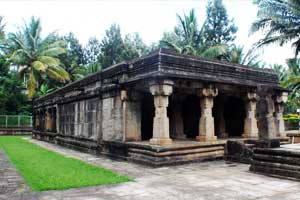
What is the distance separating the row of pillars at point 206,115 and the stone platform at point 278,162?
2.09ft

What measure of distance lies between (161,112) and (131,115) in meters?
1.73

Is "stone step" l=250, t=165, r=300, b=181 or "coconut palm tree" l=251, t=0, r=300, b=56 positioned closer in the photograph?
"stone step" l=250, t=165, r=300, b=181

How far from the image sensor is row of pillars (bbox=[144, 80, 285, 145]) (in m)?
8.26

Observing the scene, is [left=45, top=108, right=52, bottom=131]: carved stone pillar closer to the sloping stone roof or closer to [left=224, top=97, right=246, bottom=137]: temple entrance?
the sloping stone roof

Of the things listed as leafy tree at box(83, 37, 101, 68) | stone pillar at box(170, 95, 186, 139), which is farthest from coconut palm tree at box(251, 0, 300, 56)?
leafy tree at box(83, 37, 101, 68)

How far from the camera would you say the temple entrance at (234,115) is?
13.9m

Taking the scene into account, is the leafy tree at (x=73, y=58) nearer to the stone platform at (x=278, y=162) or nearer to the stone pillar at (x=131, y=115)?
the stone pillar at (x=131, y=115)

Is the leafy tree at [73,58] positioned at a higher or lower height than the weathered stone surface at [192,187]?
higher

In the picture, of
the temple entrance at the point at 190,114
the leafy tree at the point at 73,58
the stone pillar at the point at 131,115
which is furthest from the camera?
the leafy tree at the point at 73,58

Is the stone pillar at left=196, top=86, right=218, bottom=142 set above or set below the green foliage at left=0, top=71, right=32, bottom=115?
below

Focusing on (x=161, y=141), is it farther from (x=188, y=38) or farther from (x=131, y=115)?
(x=188, y=38)

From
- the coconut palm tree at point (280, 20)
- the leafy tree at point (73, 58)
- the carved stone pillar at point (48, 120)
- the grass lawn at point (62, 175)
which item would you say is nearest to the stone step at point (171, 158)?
the grass lawn at point (62, 175)

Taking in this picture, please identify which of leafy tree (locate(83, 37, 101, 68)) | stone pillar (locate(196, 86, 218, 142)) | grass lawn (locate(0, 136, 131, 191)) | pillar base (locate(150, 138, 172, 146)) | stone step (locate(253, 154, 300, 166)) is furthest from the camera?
leafy tree (locate(83, 37, 101, 68))

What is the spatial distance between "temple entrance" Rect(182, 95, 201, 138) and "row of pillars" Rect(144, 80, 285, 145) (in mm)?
2258
